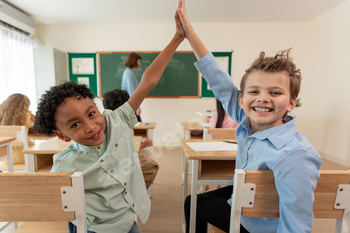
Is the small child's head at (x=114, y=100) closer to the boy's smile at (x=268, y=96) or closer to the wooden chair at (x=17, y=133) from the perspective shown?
the wooden chair at (x=17, y=133)

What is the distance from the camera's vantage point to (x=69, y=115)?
0.70m

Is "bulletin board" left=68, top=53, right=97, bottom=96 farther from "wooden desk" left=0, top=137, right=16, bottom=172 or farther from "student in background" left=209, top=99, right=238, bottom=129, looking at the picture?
"student in background" left=209, top=99, right=238, bottom=129

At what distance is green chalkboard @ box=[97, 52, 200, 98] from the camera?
4.22m

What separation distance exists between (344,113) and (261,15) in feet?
7.36

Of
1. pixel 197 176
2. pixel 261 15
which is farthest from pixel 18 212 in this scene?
pixel 261 15

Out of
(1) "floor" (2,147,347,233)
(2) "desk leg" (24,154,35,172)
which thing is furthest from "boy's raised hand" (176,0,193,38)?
(1) "floor" (2,147,347,233)

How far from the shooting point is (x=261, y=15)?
12.2 ft

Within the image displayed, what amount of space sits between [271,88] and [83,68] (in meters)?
4.34

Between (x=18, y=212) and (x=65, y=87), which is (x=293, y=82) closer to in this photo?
A: (x=65, y=87)

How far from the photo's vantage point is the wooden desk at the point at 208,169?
1163mm

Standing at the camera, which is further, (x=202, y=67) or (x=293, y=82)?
(x=202, y=67)

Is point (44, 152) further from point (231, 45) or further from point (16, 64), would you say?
point (231, 45)

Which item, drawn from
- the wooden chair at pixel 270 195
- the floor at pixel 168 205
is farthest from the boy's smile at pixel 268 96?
the floor at pixel 168 205

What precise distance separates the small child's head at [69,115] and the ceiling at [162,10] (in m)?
2.98
